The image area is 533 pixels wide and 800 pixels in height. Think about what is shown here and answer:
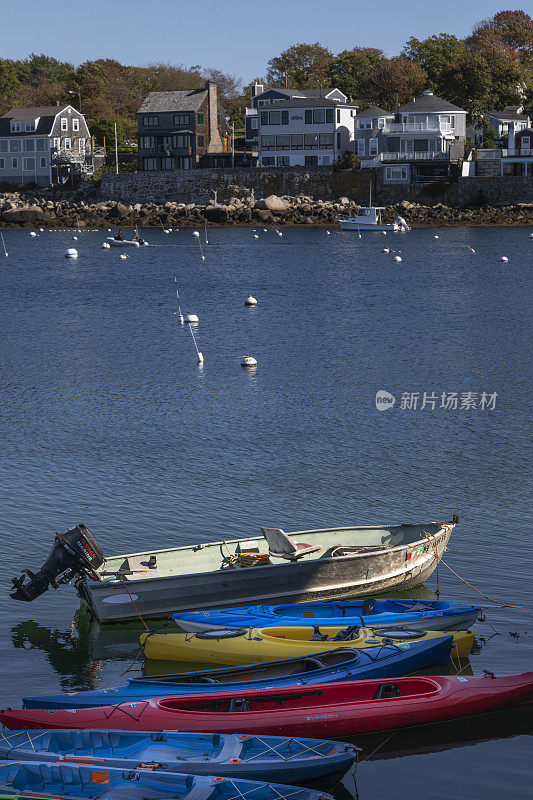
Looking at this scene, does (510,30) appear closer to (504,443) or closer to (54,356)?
(54,356)

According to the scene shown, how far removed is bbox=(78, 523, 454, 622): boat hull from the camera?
2162 cm

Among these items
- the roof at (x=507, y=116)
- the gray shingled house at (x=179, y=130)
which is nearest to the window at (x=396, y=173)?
the roof at (x=507, y=116)

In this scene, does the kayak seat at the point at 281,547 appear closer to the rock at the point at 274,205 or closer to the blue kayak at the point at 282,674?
the blue kayak at the point at 282,674

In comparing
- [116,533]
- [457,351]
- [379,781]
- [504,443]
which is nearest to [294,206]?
[457,351]

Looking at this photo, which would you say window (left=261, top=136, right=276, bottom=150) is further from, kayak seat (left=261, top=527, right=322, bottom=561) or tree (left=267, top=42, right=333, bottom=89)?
kayak seat (left=261, top=527, right=322, bottom=561)

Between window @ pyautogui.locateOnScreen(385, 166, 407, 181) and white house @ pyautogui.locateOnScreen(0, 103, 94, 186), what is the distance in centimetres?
4997

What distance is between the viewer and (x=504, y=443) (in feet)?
114

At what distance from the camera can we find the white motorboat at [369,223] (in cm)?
12512

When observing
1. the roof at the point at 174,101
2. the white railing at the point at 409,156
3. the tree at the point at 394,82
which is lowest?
the white railing at the point at 409,156

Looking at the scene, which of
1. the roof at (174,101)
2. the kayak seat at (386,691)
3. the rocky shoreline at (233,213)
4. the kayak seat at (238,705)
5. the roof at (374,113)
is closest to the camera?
the kayak seat at (238,705)

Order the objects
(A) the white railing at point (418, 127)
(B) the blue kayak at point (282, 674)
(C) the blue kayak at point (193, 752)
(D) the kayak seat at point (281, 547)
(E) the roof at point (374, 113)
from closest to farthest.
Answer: (C) the blue kayak at point (193, 752) < (B) the blue kayak at point (282, 674) < (D) the kayak seat at point (281, 547) < (A) the white railing at point (418, 127) < (E) the roof at point (374, 113)

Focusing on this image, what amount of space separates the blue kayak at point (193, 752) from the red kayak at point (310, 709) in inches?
26.8

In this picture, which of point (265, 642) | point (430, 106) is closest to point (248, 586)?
point (265, 642)

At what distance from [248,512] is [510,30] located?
156m
